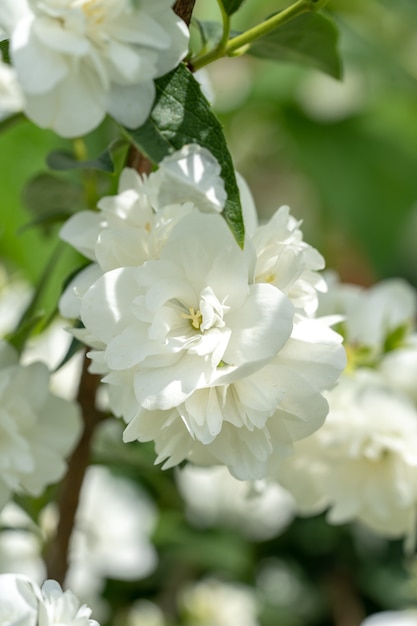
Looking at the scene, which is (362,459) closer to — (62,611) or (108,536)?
(62,611)

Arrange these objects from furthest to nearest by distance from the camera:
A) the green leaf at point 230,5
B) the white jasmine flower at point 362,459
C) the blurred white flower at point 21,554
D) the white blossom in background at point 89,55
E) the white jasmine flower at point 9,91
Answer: the blurred white flower at point 21,554 < the white jasmine flower at point 9,91 < the white jasmine flower at point 362,459 < the green leaf at point 230,5 < the white blossom in background at point 89,55

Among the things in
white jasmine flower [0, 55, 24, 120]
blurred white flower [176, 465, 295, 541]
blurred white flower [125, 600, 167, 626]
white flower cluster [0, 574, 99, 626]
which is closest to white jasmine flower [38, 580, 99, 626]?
white flower cluster [0, 574, 99, 626]

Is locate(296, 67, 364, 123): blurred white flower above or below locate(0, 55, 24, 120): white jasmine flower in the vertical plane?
below

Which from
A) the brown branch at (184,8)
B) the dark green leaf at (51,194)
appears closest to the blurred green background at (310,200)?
the dark green leaf at (51,194)

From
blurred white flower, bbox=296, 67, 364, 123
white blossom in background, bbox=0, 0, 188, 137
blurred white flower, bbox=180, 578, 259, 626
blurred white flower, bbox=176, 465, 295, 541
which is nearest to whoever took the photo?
white blossom in background, bbox=0, 0, 188, 137

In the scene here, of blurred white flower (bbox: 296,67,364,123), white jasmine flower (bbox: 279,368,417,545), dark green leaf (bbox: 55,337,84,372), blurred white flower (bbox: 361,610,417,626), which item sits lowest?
blurred white flower (bbox: 296,67,364,123)

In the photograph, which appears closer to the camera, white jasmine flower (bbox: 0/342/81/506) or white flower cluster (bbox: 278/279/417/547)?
white jasmine flower (bbox: 0/342/81/506)

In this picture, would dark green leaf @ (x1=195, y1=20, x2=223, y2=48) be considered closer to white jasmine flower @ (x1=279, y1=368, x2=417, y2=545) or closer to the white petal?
the white petal

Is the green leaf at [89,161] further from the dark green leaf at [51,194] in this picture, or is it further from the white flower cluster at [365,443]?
the white flower cluster at [365,443]
